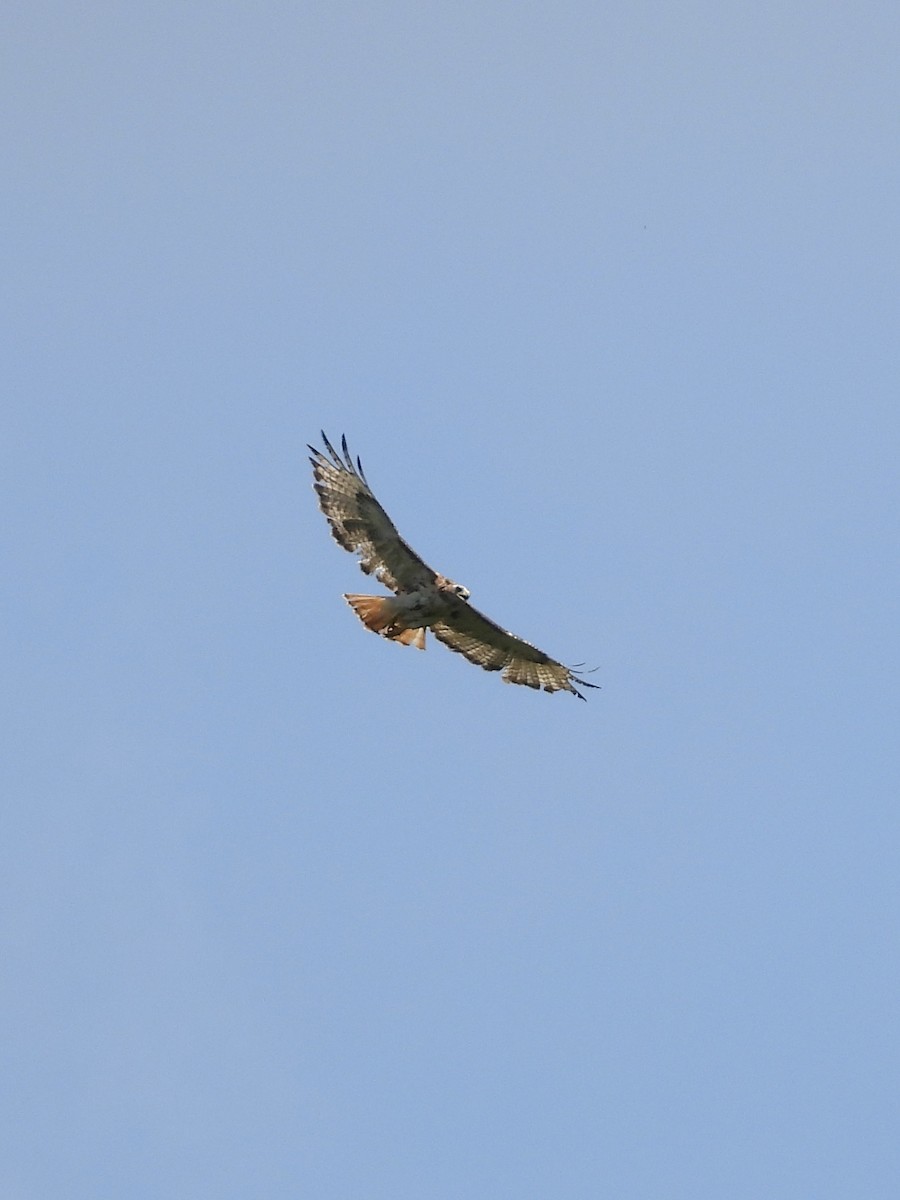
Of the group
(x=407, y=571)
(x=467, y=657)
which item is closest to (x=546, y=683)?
(x=467, y=657)

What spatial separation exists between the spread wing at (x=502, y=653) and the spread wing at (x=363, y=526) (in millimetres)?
1015

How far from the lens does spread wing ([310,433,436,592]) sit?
28.1 metres

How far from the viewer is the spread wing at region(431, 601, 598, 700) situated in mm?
29188

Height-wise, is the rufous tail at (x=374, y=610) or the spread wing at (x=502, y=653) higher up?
the spread wing at (x=502, y=653)

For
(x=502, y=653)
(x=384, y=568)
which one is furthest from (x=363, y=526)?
(x=502, y=653)

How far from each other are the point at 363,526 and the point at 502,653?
294cm

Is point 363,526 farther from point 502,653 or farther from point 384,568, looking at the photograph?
point 502,653

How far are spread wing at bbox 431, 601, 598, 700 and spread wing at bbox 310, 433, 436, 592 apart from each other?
1.02 m

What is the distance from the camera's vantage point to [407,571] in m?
28.3

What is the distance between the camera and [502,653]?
29.9 metres

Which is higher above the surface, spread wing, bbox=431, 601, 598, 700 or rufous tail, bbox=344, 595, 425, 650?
spread wing, bbox=431, 601, 598, 700

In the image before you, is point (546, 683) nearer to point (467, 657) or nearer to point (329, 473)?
point (467, 657)

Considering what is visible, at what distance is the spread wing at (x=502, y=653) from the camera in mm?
29188

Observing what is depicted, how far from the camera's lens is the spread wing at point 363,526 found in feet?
92.1
